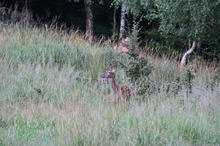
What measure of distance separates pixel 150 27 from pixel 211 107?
15831mm

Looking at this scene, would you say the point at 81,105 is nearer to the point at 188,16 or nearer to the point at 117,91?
the point at 117,91

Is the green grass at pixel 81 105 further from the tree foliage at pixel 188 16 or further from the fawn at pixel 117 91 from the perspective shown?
the tree foliage at pixel 188 16

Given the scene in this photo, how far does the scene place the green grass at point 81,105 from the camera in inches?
254

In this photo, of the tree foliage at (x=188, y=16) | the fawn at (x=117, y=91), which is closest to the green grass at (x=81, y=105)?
the fawn at (x=117, y=91)

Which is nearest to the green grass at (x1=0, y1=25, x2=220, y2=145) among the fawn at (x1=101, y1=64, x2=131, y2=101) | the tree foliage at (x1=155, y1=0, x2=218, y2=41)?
the fawn at (x1=101, y1=64, x2=131, y2=101)

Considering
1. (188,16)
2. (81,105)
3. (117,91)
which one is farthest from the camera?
(188,16)

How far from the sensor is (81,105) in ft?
27.6

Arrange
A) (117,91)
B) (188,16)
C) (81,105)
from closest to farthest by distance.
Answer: (81,105)
(117,91)
(188,16)

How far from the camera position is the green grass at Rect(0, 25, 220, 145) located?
6.46 metres

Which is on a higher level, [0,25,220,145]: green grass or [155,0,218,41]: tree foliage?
[155,0,218,41]: tree foliage

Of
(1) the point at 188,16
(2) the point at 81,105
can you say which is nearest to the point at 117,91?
(2) the point at 81,105

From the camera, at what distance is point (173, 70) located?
13.3 metres

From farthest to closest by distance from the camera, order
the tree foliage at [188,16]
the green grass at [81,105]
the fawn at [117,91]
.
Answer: the tree foliage at [188,16]
the fawn at [117,91]
the green grass at [81,105]

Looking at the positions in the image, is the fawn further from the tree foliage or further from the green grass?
the tree foliage
